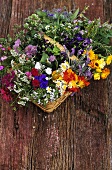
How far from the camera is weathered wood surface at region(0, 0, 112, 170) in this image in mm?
1792

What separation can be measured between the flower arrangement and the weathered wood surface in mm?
96

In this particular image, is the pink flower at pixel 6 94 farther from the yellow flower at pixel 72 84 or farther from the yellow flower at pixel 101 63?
the yellow flower at pixel 101 63

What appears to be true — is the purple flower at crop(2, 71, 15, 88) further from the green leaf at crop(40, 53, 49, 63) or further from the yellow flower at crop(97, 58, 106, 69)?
the yellow flower at crop(97, 58, 106, 69)

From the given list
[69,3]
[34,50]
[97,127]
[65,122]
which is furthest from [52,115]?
[69,3]

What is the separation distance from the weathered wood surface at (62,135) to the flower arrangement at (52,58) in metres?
0.10

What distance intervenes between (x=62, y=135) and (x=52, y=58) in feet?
1.24

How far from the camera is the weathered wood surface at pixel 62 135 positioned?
179 centimetres

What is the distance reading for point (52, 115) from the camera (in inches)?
73.6

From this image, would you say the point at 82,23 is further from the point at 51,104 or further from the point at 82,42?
the point at 51,104

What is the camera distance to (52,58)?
1723 millimetres

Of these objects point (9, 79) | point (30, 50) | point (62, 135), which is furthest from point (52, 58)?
point (62, 135)

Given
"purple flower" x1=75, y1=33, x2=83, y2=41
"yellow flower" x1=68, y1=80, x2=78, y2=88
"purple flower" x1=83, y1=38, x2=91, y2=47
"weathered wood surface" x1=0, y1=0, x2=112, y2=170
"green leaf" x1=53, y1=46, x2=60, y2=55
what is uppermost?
"purple flower" x1=75, y1=33, x2=83, y2=41

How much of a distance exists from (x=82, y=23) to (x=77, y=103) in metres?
0.39

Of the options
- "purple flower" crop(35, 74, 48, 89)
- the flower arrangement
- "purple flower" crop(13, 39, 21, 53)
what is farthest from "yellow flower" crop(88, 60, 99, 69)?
"purple flower" crop(13, 39, 21, 53)
